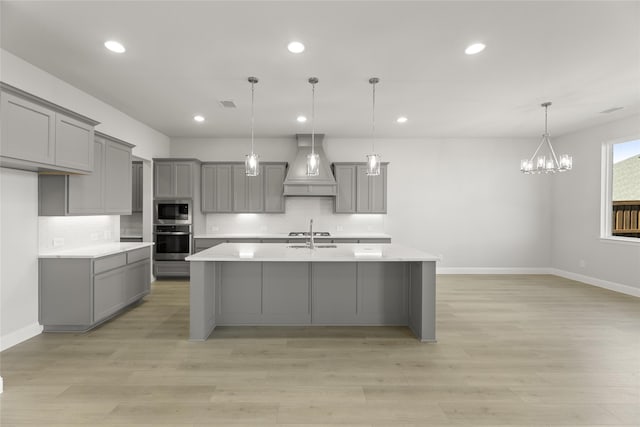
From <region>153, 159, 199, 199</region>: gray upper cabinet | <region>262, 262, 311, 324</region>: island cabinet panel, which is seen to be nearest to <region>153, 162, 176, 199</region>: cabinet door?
<region>153, 159, 199, 199</region>: gray upper cabinet

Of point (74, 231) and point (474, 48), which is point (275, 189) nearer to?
point (74, 231)

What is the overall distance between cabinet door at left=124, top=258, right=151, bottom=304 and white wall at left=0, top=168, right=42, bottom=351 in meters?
0.96

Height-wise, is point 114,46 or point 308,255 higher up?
point 114,46

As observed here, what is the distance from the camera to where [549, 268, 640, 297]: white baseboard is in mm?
5422

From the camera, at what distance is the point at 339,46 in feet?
10.3

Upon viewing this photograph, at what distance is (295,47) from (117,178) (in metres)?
3.08

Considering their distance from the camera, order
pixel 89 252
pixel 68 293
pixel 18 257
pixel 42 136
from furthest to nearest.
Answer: pixel 89 252, pixel 68 293, pixel 18 257, pixel 42 136

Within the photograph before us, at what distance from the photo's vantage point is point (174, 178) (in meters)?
6.39

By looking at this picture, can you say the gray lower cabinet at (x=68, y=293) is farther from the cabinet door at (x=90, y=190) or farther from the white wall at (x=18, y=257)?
the cabinet door at (x=90, y=190)

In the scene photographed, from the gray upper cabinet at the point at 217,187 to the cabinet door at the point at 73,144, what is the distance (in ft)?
9.55

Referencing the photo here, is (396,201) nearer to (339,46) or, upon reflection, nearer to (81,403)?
(339,46)

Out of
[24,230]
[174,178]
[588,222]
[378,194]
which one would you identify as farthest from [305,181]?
[588,222]

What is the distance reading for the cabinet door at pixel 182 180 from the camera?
6.39m

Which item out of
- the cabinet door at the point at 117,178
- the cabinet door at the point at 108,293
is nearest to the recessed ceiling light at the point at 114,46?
the cabinet door at the point at 117,178
